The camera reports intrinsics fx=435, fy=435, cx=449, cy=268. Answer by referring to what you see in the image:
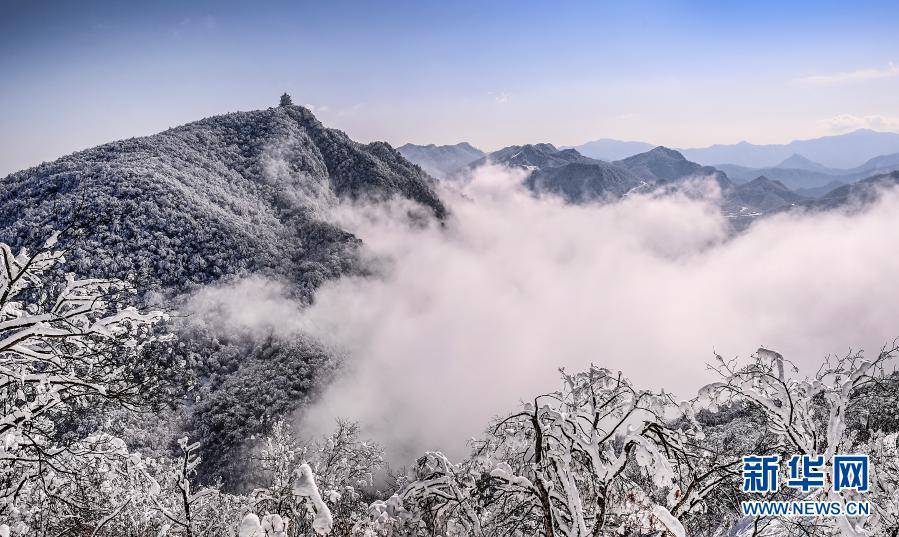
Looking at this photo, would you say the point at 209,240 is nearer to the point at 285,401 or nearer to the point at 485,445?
the point at 285,401

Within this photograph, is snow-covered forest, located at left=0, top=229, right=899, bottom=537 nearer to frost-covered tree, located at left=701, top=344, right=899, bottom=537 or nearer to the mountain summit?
frost-covered tree, located at left=701, top=344, right=899, bottom=537

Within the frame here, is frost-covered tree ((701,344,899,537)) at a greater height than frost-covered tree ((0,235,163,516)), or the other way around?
frost-covered tree ((0,235,163,516))

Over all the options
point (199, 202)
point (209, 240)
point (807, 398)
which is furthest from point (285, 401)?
point (807, 398)

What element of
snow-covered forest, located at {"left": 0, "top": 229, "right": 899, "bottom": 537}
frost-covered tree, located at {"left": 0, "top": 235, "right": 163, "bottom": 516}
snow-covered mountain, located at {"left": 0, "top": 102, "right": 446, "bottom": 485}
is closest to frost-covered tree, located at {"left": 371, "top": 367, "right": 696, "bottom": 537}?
snow-covered forest, located at {"left": 0, "top": 229, "right": 899, "bottom": 537}

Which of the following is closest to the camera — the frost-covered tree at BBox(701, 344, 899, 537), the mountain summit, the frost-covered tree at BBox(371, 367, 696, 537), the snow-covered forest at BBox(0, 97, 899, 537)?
the frost-covered tree at BBox(371, 367, 696, 537)

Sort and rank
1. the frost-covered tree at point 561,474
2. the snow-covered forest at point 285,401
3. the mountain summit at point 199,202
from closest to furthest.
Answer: the frost-covered tree at point 561,474 → the snow-covered forest at point 285,401 → the mountain summit at point 199,202

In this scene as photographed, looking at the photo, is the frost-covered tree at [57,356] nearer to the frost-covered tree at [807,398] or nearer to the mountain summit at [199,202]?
the frost-covered tree at [807,398]

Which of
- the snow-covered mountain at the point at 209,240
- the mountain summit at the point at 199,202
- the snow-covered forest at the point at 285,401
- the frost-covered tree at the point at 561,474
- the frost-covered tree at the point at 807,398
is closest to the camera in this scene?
the frost-covered tree at the point at 561,474

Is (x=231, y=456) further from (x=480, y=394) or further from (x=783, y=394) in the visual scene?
(x=480, y=394)

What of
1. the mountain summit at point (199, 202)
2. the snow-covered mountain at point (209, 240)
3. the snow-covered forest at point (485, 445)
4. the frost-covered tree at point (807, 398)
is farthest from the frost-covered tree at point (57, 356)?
the mountain summit at point (199, 202)

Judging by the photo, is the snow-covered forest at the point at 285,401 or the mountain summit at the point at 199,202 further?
the mountain summit at the point at 199,202

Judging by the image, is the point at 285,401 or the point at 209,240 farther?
the point at 209,240
